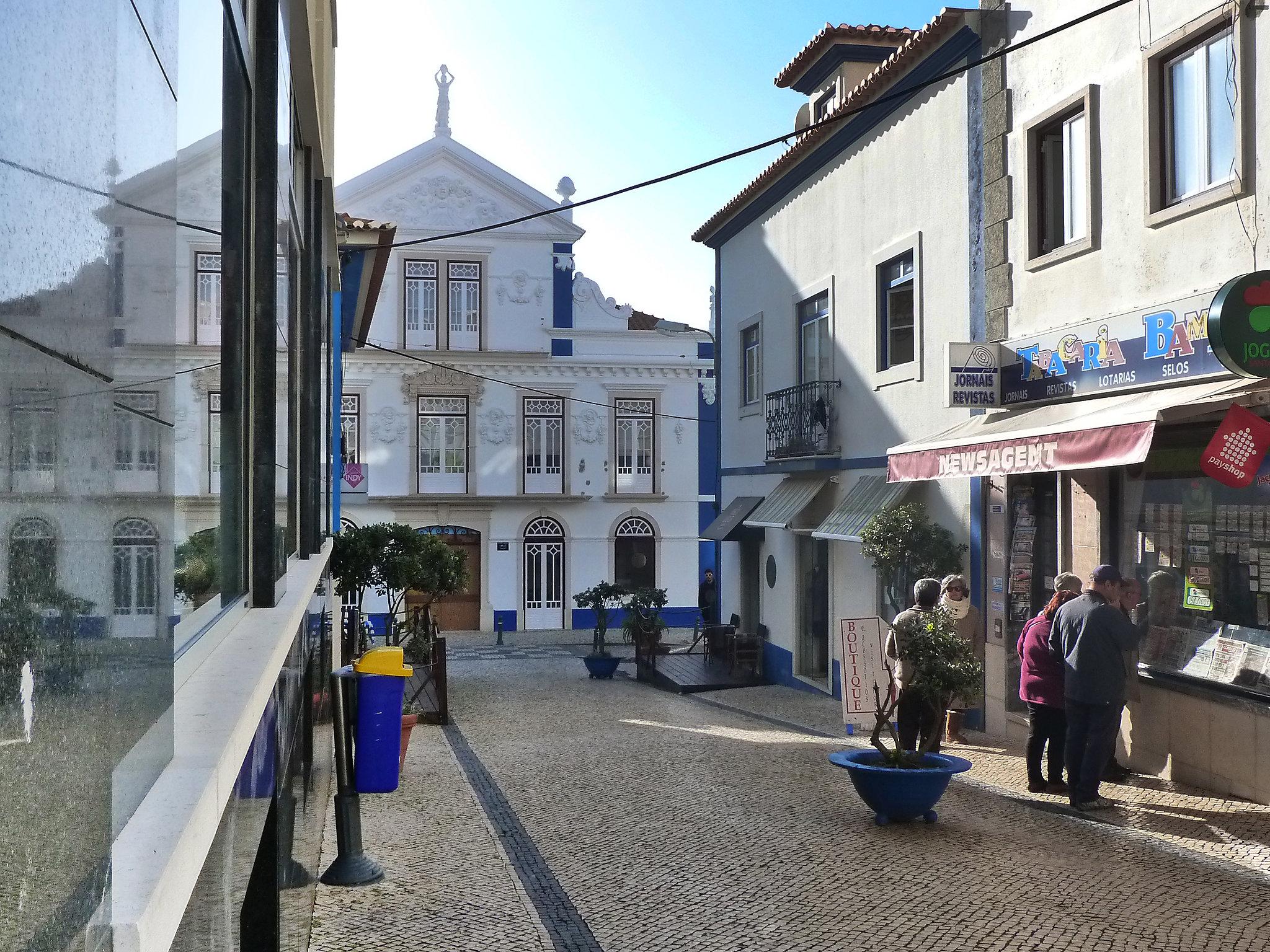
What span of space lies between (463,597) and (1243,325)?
26309mm

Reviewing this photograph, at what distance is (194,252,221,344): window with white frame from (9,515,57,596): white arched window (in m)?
1.80

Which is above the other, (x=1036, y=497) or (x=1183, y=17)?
(x=1183, y=17)

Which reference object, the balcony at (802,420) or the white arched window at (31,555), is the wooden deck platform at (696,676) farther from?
the white arched window at (31,555)

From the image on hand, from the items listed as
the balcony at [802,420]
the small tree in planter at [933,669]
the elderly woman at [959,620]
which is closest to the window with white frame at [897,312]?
the balcony at [802,420]

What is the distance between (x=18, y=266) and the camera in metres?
0.88

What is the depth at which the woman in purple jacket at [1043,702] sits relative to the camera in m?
9.37

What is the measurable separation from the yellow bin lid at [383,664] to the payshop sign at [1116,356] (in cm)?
546

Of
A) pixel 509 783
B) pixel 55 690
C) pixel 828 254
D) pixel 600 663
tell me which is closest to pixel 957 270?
pixel 828 254

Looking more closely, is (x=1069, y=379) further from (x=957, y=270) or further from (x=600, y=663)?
(x=600, y=663)

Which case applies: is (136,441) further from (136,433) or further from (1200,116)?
(1200,116)

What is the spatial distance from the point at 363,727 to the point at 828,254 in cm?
1243

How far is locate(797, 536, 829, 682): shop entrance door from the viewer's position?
17922mm

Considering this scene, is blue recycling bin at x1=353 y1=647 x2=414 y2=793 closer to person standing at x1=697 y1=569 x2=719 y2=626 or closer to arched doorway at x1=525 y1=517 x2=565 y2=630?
person standing at x1=697 y1=569 x2=719 y2=626

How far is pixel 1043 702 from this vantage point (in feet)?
30.9
